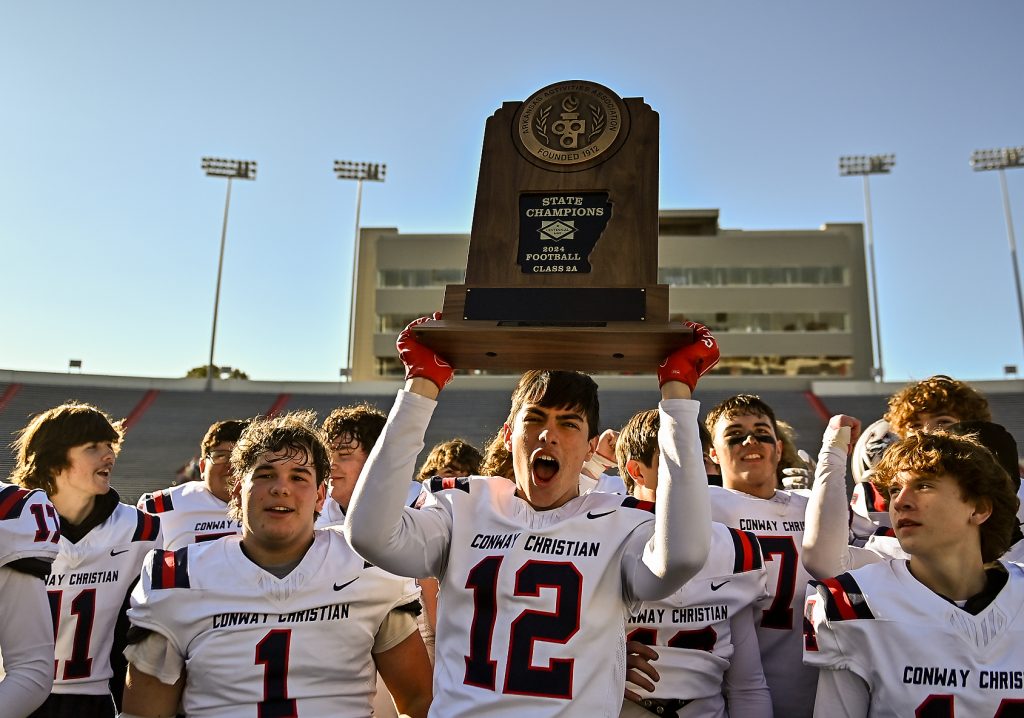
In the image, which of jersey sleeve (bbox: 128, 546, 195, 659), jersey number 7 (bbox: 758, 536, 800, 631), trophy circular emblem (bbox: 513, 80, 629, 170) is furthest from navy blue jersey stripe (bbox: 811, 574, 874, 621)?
jersey sleeve (bbox: 128, 546, 195, 659)

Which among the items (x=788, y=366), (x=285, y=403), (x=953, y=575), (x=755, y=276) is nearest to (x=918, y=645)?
(x=953, y=575)

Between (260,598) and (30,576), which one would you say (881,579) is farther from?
(30,576)

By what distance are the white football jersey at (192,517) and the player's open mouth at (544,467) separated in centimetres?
244

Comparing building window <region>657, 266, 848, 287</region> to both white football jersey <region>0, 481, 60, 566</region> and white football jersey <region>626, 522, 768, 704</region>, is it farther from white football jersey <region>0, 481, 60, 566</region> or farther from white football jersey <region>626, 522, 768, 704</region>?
white football jersey <region>0, 481, 60, 566</region>

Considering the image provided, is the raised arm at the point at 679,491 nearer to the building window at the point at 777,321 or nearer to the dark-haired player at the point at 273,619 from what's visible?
the dark-haired player at the point at 273,619

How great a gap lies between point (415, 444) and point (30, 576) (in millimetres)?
1394

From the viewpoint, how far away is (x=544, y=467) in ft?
6.80

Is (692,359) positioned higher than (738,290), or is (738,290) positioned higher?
(738,290)

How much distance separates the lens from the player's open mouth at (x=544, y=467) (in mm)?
2068

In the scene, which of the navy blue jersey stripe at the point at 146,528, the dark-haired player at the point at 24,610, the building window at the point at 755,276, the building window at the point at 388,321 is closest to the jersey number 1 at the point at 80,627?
the navy blue jersey stripe at the point at 146,528

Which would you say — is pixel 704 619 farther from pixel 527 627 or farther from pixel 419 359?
pixel 419 359

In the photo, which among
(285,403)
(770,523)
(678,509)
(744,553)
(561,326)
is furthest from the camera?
(285,403)

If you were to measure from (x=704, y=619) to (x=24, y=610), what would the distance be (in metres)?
2.07

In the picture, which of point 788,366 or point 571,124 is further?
point 788,366
